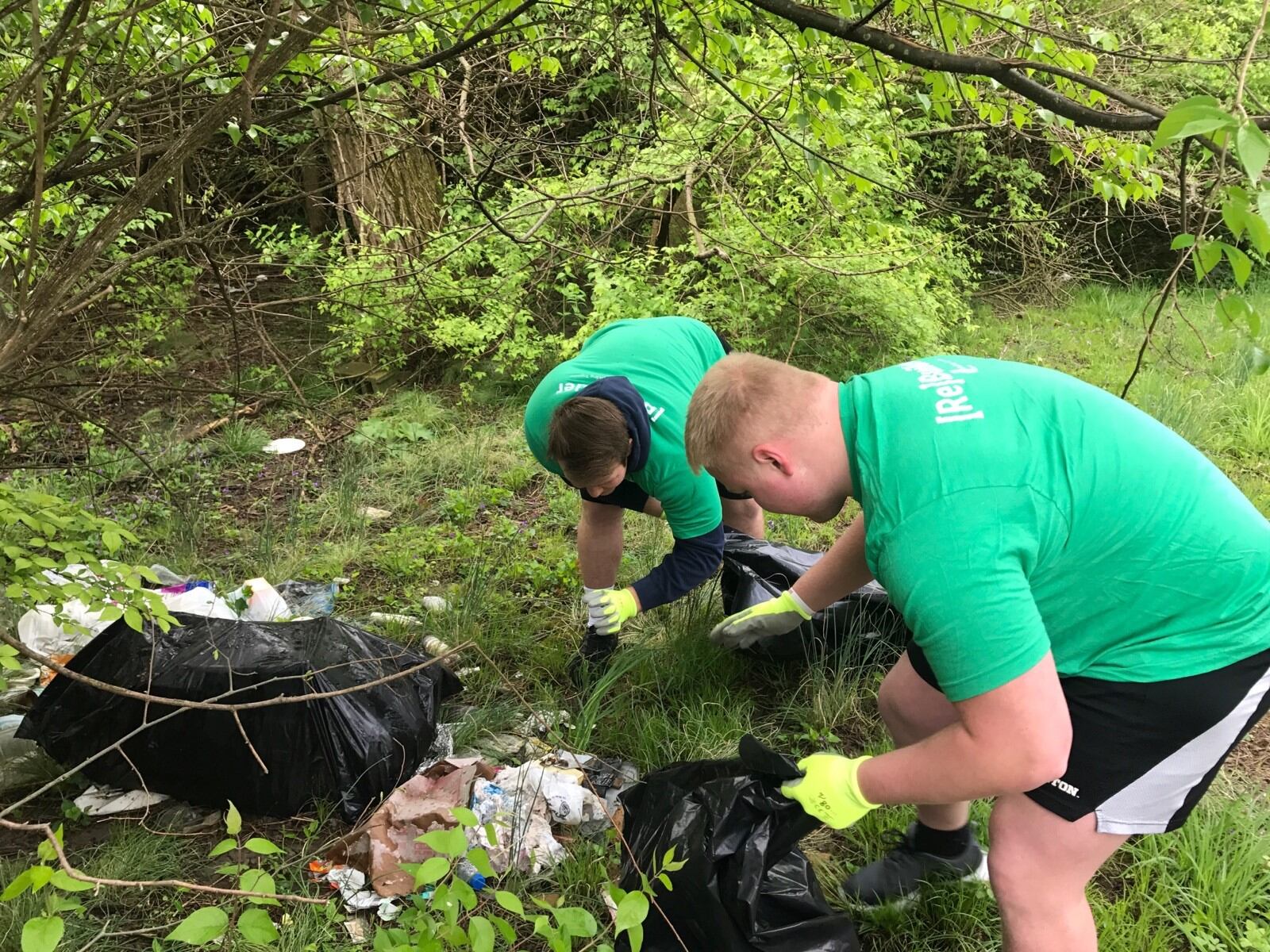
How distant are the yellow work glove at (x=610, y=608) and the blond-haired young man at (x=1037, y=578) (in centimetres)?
121

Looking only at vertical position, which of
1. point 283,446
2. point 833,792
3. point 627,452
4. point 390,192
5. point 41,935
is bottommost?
point 283,446

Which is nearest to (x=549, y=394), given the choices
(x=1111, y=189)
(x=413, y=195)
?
(x=1111, y=189)

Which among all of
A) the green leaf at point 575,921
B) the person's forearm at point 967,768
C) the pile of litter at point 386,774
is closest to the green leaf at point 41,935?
the green leaf at point 575,921

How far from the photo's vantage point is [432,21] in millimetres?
2664

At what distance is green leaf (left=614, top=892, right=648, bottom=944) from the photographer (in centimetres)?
113

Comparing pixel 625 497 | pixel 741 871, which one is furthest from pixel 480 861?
pixel 625 497

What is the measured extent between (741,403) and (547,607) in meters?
1.90

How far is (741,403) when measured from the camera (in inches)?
54.9

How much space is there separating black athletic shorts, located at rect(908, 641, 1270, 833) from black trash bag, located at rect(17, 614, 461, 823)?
1623 millimetres

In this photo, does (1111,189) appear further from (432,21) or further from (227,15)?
(227,15)

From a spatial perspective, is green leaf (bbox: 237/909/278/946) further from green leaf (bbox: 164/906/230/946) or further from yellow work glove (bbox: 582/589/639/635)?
yellow work glove (bbox: 582/589/639/635)

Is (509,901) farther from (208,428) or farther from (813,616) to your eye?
(208,428)

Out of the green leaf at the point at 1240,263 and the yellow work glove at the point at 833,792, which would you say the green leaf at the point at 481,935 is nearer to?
the yellow work glove at the point at 833,792

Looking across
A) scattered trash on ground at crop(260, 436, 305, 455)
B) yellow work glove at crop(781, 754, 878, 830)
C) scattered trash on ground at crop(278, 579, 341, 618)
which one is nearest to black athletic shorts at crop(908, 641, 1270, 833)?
yellow work glove at crop(781, 754, 878, 830)
